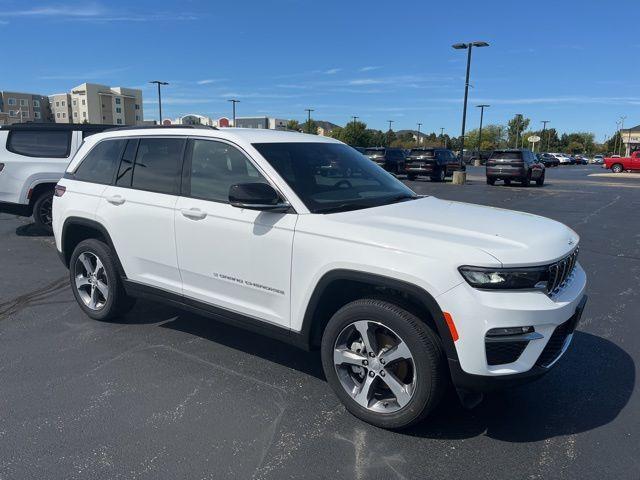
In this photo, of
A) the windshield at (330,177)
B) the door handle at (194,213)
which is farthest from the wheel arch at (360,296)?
the door handle at (194,213)

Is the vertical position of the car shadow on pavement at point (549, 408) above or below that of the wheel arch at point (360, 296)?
below

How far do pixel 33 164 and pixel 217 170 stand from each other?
6.58m

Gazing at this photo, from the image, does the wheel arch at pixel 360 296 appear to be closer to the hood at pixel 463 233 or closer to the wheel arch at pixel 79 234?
the hood at pixel 463 233

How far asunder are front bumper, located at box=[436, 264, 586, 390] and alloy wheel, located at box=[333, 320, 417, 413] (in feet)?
1.12

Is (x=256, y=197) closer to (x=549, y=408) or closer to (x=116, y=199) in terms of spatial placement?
(x=116, y=199)

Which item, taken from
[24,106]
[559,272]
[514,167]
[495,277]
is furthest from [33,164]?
[24,106]

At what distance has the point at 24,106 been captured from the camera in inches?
4567

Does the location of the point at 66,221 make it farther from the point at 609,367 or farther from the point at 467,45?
the point at 467,45

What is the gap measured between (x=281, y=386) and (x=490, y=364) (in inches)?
61.3

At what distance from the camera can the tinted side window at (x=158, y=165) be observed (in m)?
4.16

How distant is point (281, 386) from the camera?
3.66 meters

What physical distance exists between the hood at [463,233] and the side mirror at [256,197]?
37cm

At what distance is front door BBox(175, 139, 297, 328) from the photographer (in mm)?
3414

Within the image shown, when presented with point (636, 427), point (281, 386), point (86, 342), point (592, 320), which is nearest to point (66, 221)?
point (86, 342)
